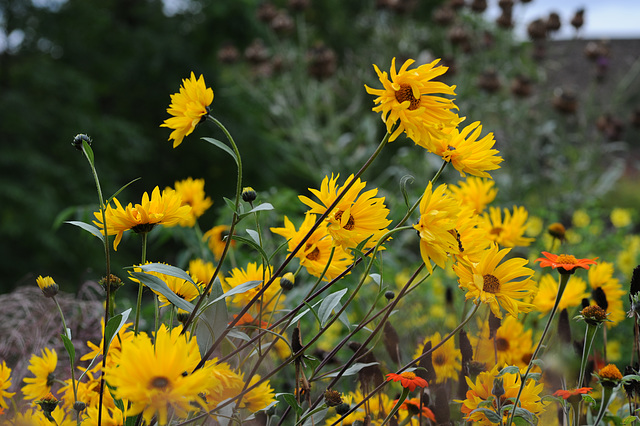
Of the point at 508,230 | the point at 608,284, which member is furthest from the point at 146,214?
the point at 608,284

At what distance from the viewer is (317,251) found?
630mm

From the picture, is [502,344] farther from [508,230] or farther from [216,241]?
[216,241]

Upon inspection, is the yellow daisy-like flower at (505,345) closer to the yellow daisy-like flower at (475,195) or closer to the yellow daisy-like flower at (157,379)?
the yellow daisy-like flower at (475,195)

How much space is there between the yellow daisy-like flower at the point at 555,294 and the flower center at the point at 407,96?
0.36 metres

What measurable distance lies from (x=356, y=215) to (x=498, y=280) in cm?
16

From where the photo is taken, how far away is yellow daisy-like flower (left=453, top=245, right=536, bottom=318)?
0.55 meters

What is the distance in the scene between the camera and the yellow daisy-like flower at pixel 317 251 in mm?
604

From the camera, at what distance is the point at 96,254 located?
12.1ft

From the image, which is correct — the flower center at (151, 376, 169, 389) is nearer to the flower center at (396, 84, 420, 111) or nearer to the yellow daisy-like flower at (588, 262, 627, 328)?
the flower center at (396, 84, 420, 111)

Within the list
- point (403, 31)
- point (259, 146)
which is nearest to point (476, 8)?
point (403, 31)

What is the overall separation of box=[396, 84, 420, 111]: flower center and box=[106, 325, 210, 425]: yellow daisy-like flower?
0.94ft

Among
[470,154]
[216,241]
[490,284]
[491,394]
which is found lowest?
[216,241]

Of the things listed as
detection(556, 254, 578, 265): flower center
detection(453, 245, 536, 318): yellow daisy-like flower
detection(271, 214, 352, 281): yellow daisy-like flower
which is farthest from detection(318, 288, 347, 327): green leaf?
detection(556, 254, 578, 265): flower center

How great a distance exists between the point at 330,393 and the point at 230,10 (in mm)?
5143
